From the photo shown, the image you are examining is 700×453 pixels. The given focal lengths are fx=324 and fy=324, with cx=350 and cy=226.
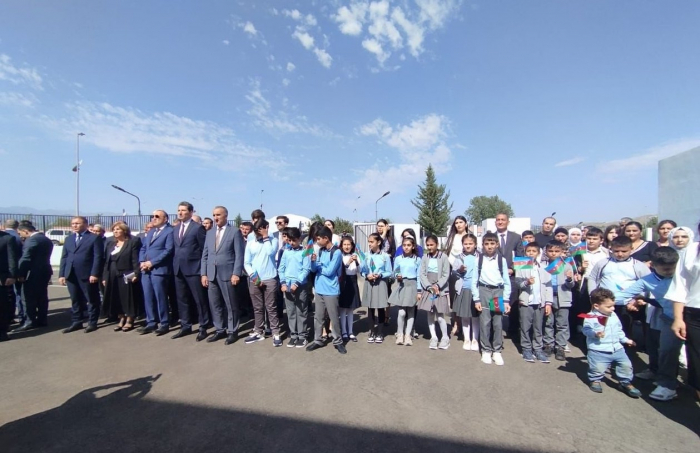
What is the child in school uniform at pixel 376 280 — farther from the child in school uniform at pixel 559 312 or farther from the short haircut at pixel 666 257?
the short haircut at pixel 666 257

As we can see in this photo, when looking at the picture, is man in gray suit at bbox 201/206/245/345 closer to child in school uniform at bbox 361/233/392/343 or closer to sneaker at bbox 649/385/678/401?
child in school uniform at bbox 361/233/392/343

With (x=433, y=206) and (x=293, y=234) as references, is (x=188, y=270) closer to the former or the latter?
(x=293, y=234)

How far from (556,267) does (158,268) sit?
6321 millimetres

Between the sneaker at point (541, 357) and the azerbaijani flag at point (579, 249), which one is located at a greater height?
the azerbaijani flag at point (579, 249)

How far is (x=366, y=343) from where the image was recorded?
17.3ft

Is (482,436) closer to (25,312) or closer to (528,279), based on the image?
(528,279)

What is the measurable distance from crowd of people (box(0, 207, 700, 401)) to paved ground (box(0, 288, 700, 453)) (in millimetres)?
412

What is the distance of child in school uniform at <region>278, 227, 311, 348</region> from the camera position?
16.3 feet

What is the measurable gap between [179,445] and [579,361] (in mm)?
4819

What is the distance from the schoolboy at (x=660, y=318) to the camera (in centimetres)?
340

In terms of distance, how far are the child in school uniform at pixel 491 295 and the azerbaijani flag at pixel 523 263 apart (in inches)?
11.4

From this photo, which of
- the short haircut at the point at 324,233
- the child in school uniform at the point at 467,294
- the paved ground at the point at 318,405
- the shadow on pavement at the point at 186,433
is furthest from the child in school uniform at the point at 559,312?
the short haircut at the point at 324,233

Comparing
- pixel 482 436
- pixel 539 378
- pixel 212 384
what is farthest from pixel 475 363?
pixel 212 384

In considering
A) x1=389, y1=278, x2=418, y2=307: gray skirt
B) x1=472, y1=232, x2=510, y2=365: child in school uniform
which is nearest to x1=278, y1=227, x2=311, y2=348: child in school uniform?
x1=389, y1=278, x2=418, y2=307: gray skirt
